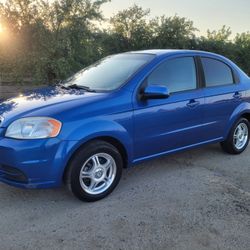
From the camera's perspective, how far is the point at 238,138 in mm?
6324

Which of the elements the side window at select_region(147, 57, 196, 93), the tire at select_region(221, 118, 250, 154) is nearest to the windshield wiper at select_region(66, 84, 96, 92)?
the side window at select_region(147, 57, 196, 93)

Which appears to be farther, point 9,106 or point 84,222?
point 9,106

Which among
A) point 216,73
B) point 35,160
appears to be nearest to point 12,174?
point 35,160

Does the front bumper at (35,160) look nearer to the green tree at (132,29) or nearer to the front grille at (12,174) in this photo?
the front grille at (12,174)

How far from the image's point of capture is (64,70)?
11.0 m

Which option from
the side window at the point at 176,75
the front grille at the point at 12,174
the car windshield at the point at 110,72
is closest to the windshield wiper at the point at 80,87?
the car windshield at the point at 110,72

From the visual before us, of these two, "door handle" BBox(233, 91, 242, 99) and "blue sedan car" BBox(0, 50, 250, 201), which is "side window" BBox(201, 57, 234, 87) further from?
"door handle" BBox(233, 91, 242, 99)

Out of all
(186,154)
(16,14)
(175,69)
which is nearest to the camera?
(175,69)

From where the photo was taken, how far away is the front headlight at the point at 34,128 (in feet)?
12.9

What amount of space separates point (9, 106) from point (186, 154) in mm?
2913

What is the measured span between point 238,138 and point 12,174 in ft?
12.3

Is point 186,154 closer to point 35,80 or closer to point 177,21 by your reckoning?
point 35,80

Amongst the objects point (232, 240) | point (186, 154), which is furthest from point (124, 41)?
point (232, 240)

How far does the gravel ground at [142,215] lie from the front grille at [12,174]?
0.34 metres
